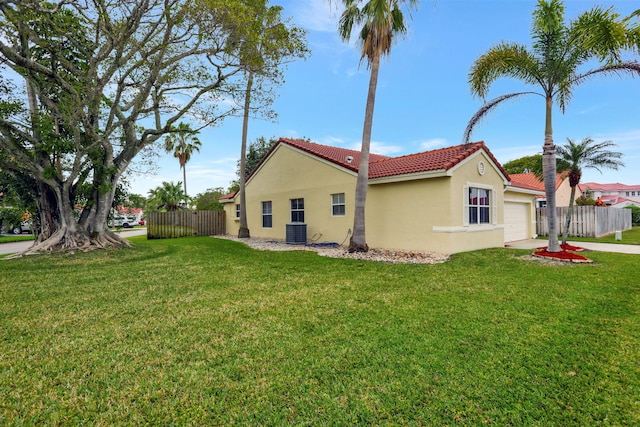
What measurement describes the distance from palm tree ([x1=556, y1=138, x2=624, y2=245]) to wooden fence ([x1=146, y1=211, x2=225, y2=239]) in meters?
20.9

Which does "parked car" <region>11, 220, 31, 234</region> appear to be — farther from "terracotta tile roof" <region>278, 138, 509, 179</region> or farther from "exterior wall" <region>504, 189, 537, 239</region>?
"exterior wall" <region>504, 189, 537, 239</region>

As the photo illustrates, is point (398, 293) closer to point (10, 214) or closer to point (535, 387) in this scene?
point (535, 387)

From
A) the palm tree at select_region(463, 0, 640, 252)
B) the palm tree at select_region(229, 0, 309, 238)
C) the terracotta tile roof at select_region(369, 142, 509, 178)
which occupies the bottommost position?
the terracotta tile roof at select_region(369, 142, 509, 178)

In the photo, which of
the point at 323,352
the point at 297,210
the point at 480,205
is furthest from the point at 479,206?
the point at 323,352

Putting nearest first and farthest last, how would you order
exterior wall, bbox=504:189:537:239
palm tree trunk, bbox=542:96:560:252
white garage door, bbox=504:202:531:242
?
1. palm tree trunk, bbox=542:96:560:252
2. white garage door, bbox=504:202:531:242
3. exterior wall, bbox=504:189:537:239

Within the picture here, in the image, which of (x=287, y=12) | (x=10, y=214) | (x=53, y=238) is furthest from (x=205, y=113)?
(x=10, y=214)

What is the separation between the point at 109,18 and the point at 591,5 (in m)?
14.9

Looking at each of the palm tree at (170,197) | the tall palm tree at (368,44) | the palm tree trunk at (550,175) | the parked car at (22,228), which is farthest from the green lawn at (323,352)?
the parked car at (22,228)

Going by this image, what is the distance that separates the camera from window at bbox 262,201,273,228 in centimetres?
1883

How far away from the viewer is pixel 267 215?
62.5ft

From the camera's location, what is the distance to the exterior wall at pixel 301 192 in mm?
13953

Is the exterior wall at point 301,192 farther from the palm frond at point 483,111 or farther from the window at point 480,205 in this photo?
the palm frond at point 483,111

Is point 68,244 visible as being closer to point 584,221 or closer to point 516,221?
point 516,221

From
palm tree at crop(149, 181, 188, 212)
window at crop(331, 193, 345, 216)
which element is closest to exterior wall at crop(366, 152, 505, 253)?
window at crop(331, 193, 345, 216)
